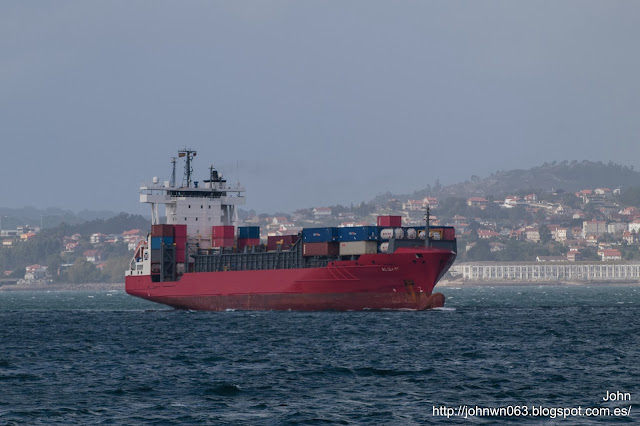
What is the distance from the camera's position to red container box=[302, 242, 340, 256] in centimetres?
6881

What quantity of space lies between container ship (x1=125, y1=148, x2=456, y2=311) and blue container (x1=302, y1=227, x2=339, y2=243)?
0.07 metres

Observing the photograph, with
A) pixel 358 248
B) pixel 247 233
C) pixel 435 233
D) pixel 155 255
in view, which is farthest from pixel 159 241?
pixel 435 233

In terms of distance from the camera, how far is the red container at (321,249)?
68.8 m

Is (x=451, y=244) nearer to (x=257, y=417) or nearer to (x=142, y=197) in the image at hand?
(x=142, y=197)

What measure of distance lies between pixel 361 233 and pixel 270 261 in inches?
315

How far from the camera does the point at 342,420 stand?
93.7ft

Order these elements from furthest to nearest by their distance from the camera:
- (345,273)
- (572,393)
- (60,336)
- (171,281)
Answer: (171,281), (345,273), (60,336), (572,393)

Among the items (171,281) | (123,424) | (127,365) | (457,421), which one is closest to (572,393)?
(457,421)

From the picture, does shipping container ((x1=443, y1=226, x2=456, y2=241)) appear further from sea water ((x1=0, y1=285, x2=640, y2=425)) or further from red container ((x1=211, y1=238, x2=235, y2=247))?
red container ((x1=211, y1=238, x2=235, y2=247))

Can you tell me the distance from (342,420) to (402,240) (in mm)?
39205

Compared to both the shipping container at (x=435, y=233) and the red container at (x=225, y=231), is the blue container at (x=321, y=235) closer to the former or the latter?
the shipping container at (x=435, y=233)

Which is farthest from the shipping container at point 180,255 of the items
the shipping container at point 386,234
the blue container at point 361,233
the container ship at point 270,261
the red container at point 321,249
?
the shipping container at point 386,234

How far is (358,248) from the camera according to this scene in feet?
223

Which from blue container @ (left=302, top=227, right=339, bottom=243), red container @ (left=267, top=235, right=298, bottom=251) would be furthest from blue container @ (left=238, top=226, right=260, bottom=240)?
blue container @ (left=302, top=227, right=339, bottom=243)
